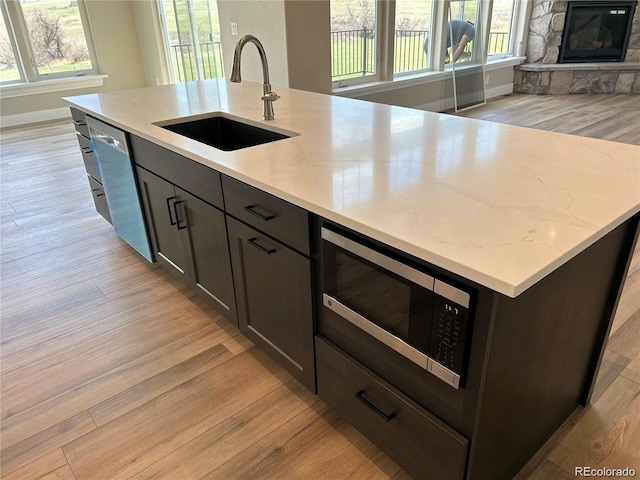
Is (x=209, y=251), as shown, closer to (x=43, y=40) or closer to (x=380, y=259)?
(x=380, y=259)

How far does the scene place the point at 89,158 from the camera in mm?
2922

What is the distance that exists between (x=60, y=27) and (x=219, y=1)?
308 cm

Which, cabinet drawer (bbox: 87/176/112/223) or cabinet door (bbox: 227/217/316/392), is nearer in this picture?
cabinet door (bbox: 227/217/316/392)

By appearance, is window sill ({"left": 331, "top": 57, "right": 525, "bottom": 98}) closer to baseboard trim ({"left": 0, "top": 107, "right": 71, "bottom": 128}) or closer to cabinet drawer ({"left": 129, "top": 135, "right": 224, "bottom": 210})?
cabinet drawer ({"left": 129, "top": 135, "right": 224, "bottom": 210})

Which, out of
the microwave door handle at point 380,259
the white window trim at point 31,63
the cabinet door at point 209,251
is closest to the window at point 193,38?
the white window trim at point 31,63

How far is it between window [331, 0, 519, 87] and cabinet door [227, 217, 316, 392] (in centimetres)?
384

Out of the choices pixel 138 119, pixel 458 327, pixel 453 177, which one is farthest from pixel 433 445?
pixel 138 119

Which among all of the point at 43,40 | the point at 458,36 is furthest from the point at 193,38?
the point at 458,36

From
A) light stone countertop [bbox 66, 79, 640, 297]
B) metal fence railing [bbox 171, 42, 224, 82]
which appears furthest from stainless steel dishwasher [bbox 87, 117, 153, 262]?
metal fence railing [bbox 171, 42, 224, 82]

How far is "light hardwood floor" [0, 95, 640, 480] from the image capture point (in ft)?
5.11

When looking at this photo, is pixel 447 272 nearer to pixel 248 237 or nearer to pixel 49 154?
pixel 248 237

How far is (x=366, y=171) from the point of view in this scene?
4.71ft

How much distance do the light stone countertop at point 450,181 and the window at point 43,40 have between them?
16.6 ft

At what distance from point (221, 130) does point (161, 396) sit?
1.32 metres
